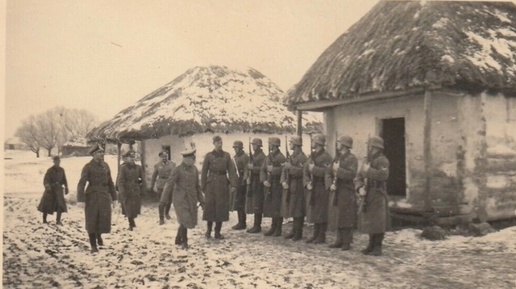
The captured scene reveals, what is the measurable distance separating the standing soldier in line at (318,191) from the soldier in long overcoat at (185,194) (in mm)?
1224

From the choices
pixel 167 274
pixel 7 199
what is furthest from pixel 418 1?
pixel 7 199

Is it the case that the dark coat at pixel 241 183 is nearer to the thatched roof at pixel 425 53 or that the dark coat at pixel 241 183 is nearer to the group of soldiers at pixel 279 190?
the group of soldiers at pixel 279 190

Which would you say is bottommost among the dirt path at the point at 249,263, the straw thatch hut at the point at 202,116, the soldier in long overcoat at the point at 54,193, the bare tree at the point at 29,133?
the dirt path at the point at 249,263

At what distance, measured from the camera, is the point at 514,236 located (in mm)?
5176

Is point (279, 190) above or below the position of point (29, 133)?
below

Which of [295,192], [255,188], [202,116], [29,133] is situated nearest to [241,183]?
[255,188]

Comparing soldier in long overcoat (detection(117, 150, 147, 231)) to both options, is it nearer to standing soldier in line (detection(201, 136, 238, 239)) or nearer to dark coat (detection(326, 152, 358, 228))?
standing soldier in line (detection(201, 136, 238, 239))

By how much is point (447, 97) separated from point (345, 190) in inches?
75.7

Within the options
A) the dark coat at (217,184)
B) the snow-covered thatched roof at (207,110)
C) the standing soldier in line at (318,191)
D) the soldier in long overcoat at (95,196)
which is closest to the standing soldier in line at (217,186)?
the dark coat at (217,184)

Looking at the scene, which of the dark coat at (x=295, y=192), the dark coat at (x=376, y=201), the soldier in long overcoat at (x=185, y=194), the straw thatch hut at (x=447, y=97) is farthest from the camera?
the straw thatch hut at (x=447, y=97)

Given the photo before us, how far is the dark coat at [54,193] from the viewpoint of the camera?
280 inches

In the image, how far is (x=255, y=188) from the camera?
20.4ft

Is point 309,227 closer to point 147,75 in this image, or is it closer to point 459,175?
point 459,175

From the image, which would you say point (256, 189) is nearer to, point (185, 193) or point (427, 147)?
point (185, 193)
